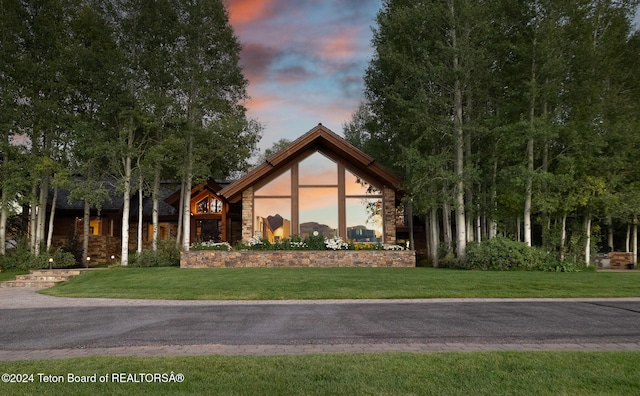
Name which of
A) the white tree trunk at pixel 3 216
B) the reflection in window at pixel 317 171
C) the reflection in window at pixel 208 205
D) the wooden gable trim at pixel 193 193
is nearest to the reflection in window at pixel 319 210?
the reflection in window at pixel 317 171

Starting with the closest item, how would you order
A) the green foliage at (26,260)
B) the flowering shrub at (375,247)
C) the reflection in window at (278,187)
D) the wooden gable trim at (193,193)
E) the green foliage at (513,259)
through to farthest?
the green foliage at (513,259) < the flowering shrub at (375,247) < the green foliage at (26,260) < the reflection in window at (278,187) < the wooden gable trim at (193,193)

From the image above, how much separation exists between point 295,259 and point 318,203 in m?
3.46

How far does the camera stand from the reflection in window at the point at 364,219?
818 inches

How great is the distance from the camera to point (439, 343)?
19.0 feet

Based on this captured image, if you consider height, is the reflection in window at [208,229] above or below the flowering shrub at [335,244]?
above

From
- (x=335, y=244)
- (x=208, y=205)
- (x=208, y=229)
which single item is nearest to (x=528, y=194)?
(x=335, y=244)

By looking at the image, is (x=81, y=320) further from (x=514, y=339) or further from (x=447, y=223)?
(x=447, y=223)

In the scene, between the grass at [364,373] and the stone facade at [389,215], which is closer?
the grass at [364,373]

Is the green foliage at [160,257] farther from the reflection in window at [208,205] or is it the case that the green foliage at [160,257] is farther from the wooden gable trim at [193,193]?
the reflection in window at [208,205]

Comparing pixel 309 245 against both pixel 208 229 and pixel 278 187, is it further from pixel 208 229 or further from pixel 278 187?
pixel 208 229

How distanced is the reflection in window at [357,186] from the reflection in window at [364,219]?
33cm

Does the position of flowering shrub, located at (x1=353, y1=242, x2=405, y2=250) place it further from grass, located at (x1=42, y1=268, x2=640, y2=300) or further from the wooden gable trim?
the wooden gable trim

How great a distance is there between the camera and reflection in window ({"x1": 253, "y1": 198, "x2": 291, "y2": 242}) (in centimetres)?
2108

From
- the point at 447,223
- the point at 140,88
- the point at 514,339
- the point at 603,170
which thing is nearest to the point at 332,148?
the point at 447,223
